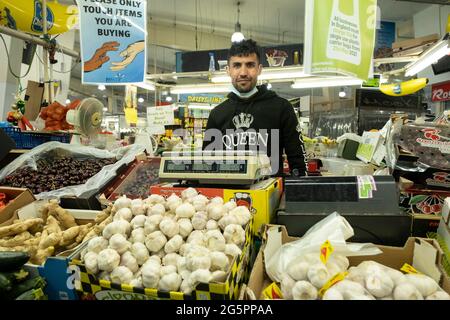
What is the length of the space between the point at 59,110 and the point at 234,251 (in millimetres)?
3151

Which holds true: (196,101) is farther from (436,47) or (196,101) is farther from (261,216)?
(261,216)

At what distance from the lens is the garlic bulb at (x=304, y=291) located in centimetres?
94

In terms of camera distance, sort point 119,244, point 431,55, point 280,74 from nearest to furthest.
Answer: point 119,244
point 431,55
point 280,74

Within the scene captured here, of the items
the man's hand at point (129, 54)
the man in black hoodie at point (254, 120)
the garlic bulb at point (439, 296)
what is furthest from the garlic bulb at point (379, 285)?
the man's hand at point (129, 54)

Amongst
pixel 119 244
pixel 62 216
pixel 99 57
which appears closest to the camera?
pixel 119 244

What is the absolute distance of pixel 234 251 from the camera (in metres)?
1.11

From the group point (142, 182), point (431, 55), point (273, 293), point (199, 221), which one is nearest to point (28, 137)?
point (142, 182)

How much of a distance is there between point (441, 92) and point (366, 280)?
10.1m

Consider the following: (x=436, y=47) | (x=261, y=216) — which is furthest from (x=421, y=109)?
(x=261, y=216)

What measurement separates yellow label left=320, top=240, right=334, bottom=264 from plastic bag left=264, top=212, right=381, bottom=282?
0.23ft

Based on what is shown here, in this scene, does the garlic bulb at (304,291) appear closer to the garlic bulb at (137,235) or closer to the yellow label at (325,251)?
the yellow label at (325,251)

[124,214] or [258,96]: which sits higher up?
[258,96]

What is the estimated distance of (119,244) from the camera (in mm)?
1126

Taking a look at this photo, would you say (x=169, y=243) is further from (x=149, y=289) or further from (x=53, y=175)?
(x=53, y=175)
